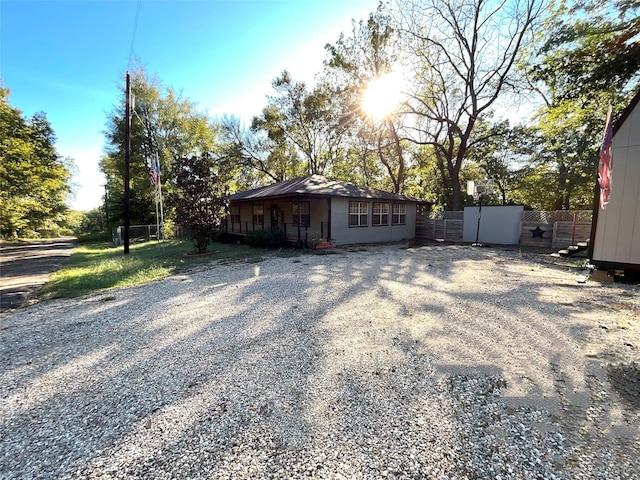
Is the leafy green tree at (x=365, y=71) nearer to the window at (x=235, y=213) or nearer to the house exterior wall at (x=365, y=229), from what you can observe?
the house exterior wall at (x=365, y=229)

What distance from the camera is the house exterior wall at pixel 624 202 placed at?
5562 millimetres

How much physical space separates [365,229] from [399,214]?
3.00 meters

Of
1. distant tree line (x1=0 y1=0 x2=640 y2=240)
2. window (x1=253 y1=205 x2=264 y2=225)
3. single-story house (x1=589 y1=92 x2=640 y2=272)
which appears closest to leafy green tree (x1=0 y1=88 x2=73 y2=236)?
distant tree line (x1=0 y1=0 x2=640 y2=240)

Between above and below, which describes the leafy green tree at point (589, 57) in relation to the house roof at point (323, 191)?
above

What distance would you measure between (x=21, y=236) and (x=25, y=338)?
36605mm

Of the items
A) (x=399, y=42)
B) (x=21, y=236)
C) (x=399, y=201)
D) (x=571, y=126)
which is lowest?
(x=21, y=236)

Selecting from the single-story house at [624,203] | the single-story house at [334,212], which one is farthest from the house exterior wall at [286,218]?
the single-story house at [624,203]

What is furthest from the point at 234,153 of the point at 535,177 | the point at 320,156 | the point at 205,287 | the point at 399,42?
the point at 535,177

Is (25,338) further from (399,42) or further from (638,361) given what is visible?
(399,42)

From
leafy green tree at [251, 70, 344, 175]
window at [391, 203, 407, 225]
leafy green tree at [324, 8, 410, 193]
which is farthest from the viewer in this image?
leafy green tree at [251, 70, 344, 175]

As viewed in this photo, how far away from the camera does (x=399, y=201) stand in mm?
15484

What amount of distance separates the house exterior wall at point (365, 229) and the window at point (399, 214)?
7.3 inches

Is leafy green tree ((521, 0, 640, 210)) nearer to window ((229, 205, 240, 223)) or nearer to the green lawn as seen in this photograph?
the green lawn

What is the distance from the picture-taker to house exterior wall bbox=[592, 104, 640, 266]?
18.2 feet
